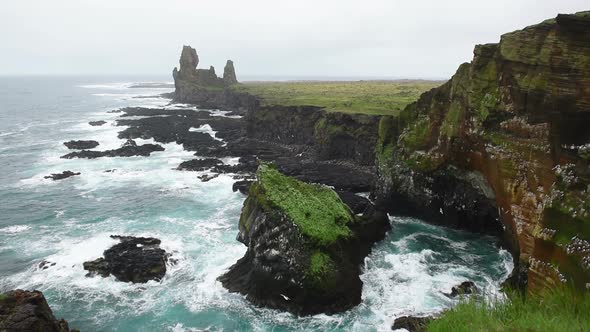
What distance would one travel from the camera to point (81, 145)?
2977 inches

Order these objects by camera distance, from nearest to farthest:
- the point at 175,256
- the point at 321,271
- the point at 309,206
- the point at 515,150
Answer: the point at 321,271, the point at 515,150, the point at 309,206, the point at 175,256

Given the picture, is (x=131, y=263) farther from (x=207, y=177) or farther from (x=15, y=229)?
(x=207, y=177)

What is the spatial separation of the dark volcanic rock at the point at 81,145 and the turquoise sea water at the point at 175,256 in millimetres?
14333

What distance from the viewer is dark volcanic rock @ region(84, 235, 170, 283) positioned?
2933 centimetres

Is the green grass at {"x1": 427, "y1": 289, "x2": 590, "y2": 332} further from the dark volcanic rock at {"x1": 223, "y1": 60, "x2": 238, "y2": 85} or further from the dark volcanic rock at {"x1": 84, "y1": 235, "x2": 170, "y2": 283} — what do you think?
the dark volcanic rock at {"x1": 223, "y1": 60, "x2": 238, "y2": 85}

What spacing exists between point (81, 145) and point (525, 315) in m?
79.9

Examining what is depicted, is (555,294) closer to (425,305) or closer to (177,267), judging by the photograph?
(425,305)

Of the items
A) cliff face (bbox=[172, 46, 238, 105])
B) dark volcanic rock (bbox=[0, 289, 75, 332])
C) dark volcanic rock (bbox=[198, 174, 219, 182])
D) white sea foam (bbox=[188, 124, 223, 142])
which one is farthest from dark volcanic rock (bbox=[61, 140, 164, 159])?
cliff face (bbox=[172, 46, 238, 105])

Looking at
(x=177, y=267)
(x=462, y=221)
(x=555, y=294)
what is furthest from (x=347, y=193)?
(x=555, y=294)

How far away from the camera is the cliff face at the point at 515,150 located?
2044 cm

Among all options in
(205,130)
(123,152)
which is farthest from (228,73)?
(123,152)

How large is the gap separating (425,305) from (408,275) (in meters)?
4.14

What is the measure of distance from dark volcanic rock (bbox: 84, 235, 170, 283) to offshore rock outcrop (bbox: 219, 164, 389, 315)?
5151 millimetres

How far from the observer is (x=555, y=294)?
8711 mm
